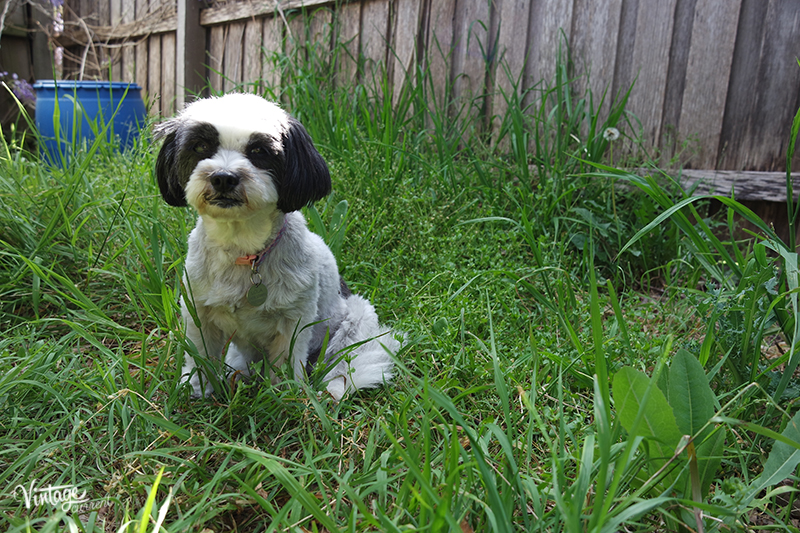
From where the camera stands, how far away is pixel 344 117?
12.1 feet

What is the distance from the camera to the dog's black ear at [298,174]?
1.92m

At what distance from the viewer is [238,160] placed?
5.90 ft

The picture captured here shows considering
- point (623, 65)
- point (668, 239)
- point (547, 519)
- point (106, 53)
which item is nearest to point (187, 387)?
point (547, 519)

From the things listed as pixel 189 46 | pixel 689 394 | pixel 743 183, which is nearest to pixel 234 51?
pixel 189 46

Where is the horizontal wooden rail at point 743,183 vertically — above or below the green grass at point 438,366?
above

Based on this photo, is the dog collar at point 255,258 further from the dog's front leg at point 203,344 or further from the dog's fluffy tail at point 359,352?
the dog's fluffy tail at point 359,352

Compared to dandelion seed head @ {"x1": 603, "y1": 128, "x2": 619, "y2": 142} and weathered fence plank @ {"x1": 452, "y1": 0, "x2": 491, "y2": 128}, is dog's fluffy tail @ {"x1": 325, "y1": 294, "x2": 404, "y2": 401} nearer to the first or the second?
dandelion seed head @ {"x1": 603, "y1": 128, "x2": 619, "y2": 142}

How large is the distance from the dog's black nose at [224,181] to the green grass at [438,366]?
49cm

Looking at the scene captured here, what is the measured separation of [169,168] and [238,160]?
38cm

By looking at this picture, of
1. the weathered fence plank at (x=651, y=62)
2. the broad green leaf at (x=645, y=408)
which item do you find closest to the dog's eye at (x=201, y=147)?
the broad green leaf at (x=645, y=408)

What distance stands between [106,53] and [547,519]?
795 cm

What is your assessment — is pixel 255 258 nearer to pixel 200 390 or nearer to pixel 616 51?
pixel 200 390

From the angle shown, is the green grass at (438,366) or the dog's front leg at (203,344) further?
the dog's front leg at (203,344)

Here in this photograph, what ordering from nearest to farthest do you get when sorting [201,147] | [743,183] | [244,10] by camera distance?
[201,147]
[743,183]
[244,10]
